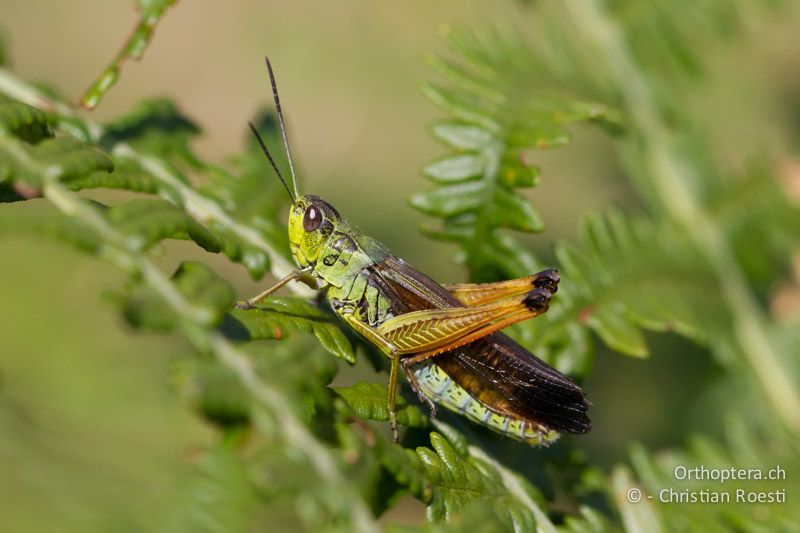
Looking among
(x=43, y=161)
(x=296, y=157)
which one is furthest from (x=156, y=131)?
(x=296, y=157)

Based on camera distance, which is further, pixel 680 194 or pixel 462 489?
pixel 680 194

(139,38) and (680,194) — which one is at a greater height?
(680,194)

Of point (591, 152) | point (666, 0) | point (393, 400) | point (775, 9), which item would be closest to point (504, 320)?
point (393, 400)

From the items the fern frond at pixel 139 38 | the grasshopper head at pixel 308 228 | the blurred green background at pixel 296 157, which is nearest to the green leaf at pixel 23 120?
the fern frond at pixel 139 38

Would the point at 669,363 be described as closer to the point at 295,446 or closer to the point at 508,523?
the point at 508,523

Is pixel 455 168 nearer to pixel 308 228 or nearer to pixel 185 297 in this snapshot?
pixel 308 228

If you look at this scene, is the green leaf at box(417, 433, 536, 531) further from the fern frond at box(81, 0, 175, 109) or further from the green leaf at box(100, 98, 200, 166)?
the fern frond at box(81, 0, 175, 109)

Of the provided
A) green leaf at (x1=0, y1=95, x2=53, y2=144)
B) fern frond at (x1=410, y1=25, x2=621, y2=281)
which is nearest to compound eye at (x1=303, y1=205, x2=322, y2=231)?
fern frond at (x1=410, y1=25, x2=621, y2=281)
